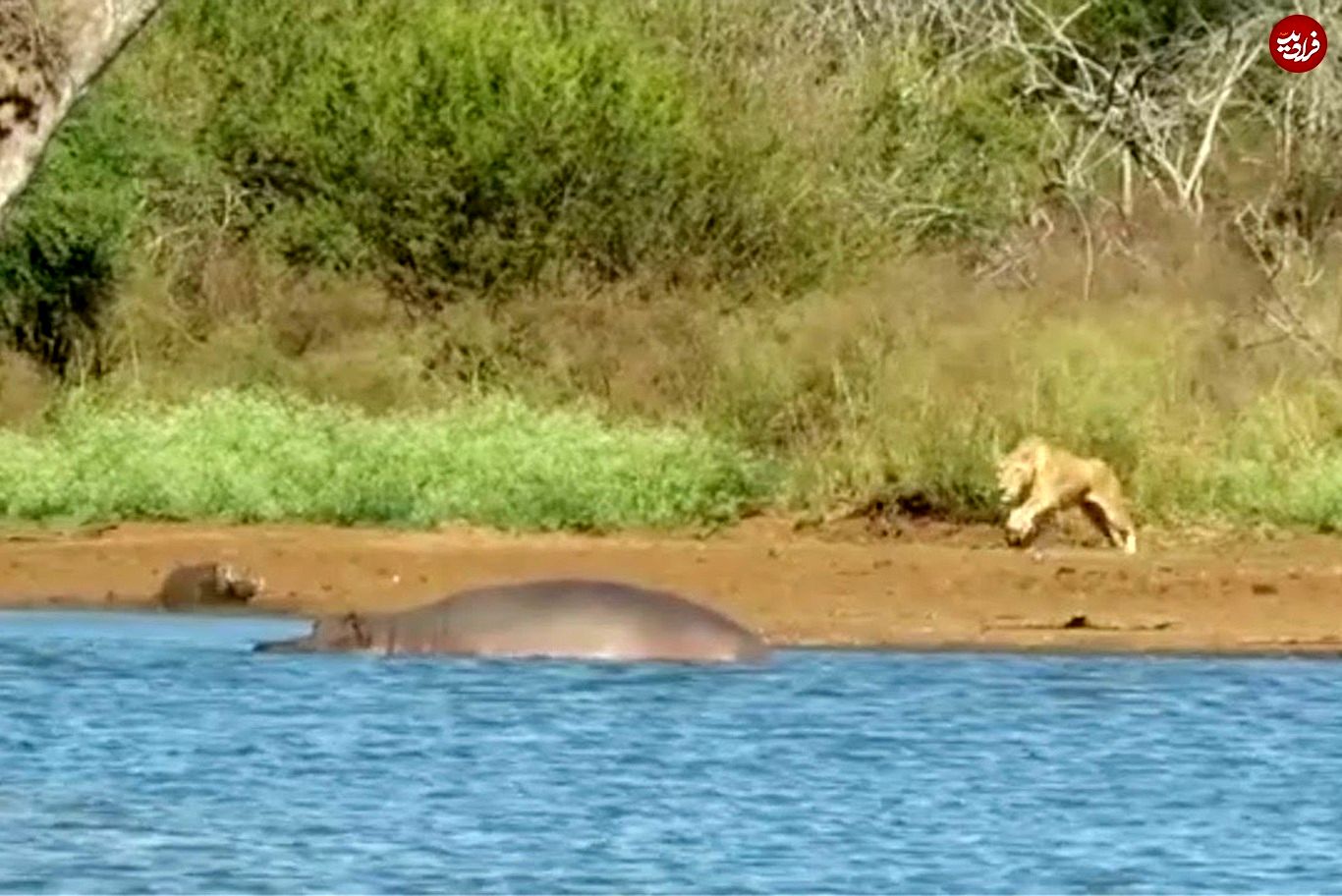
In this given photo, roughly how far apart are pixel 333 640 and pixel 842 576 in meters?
2.94

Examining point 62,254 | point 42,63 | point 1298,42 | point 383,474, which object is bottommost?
point 383,474

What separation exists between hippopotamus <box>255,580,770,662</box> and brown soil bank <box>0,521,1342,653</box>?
90cm

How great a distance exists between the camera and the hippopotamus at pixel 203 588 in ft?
54.9

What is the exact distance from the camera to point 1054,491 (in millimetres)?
17688

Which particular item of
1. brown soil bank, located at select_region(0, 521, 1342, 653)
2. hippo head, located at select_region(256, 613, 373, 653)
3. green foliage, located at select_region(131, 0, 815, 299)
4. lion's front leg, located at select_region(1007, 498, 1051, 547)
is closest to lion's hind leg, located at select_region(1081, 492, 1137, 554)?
brown soil bank, located at select_region(0, 521, 1342, 653)

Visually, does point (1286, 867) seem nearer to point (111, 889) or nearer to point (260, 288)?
point (111, 889)

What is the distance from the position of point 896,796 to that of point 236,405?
8405mm

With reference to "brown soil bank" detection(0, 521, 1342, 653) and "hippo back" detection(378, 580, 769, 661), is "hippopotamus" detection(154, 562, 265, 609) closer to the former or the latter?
"brown soil bank" detection(0, 521, 1342, 653)

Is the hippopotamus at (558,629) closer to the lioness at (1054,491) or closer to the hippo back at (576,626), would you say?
the hippo back at (576,626)

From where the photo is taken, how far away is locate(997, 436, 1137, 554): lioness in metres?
17.7

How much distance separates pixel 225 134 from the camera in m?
25.4

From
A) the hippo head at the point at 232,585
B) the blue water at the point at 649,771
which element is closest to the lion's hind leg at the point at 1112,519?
the blue water at the point at 649,771

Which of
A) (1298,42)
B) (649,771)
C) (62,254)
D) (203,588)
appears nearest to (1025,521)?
(203,588)

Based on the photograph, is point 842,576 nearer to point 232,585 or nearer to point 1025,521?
point 1025,521
